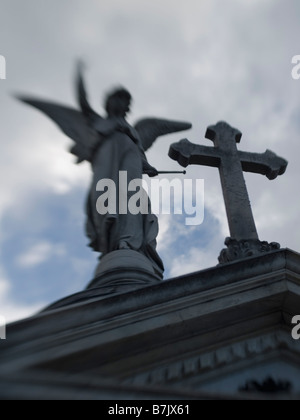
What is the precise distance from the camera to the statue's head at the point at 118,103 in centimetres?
718

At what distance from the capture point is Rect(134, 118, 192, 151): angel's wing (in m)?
A: 7.79

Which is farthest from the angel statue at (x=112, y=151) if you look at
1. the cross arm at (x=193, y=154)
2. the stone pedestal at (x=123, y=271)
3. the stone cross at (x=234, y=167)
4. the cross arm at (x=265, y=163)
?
the cross arm at (x=265, y=163)

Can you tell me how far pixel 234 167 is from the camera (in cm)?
716

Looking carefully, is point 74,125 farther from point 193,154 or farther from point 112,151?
point 193,154

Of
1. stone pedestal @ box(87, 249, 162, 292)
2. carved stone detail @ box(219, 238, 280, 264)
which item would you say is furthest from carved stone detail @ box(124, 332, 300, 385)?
carved stone detail @ box(219, 238, 280, 264)

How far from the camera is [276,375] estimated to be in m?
3.89

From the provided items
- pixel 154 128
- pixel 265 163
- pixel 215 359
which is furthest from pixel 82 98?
pixel 215 359

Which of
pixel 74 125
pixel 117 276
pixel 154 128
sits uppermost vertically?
pixel 154 128

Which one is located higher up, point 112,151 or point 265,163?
point 265,163

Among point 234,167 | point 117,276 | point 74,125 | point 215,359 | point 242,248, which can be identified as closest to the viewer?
point 215,359

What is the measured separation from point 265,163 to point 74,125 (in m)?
2.72

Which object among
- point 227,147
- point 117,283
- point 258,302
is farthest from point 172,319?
point 227,147

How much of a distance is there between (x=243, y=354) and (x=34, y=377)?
212cm

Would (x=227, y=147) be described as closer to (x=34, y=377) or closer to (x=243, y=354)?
(x=243, y=354)
